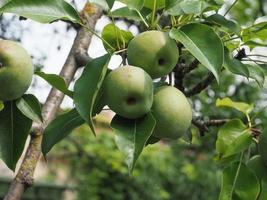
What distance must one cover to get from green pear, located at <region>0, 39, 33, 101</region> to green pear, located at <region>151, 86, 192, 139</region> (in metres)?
0.29

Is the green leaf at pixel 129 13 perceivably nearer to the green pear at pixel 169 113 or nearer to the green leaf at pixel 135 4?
the green leaf at pixel 135 4

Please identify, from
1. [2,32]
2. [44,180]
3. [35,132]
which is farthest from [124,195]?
[35,132]

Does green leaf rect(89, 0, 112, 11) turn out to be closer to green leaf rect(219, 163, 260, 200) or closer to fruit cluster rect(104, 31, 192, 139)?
fruit cluster rect(104, 31, 192, 139)

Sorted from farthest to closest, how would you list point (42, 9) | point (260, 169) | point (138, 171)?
1. point (138, 171)
2. point (260, 169)
3. point (42, 9)

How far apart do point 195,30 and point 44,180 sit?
19.3 ft

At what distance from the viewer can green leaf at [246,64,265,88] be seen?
4.37 feet

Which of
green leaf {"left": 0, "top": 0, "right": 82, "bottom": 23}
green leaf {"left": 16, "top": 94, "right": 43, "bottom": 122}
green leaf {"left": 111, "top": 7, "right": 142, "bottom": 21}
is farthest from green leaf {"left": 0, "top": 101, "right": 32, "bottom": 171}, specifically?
green leaf {"left": 111, "top": 7, "right": 142, "bottom": 21}

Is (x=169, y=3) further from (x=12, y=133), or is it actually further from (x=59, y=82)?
(x=12, y=133)

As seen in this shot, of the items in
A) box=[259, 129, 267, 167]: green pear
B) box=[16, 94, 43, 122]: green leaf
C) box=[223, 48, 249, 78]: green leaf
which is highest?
box=[223, 48, 249, 78]: green leaf

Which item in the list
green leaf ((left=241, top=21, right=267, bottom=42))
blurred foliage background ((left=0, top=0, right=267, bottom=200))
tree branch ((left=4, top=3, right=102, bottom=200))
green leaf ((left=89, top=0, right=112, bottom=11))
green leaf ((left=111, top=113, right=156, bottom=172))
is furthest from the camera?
blurred foliage background ((left=0, top=0, right=267, bottom=200))

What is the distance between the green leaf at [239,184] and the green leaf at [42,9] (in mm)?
554

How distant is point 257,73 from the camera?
1350 millimetres

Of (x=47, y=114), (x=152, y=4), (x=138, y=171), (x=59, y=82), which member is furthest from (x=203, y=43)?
(x=138, y=171)

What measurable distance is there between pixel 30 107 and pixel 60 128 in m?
0.09
